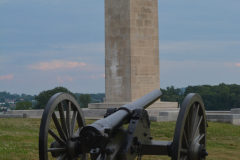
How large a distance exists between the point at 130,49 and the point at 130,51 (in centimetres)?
11

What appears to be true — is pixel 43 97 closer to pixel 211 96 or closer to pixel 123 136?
pixel 211 96

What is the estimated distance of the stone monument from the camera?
22156 mm

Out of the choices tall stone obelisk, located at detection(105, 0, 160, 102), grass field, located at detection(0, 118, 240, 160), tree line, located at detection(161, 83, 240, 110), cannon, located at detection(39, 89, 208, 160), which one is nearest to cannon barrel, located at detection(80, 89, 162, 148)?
cannon, located at detection(39, 89, 208, 160)

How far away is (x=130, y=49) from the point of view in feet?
72.4

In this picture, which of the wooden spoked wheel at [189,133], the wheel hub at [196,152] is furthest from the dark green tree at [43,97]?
the wheel hub at [196,152]

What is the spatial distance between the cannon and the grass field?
292cm

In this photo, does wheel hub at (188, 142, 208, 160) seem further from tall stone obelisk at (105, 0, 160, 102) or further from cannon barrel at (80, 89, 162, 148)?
tall stone obelisk at (105, 0, 160, 102)

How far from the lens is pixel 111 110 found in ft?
21.2

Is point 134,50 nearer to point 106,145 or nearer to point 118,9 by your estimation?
point 118,9

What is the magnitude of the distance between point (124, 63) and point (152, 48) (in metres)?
1.94

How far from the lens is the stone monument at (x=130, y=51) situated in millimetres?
22156

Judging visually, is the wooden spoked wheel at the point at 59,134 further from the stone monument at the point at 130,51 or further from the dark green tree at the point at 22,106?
the dark green tree at the point at 22,106

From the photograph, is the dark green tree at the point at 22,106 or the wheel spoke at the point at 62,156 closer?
the wheel spoke at the point at 62,156

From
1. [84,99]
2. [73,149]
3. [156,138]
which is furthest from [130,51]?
[84,99]
